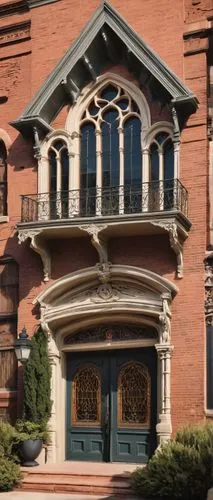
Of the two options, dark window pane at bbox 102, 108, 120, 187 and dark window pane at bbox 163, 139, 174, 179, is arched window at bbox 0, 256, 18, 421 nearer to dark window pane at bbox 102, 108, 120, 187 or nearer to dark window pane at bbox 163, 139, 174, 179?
dark window pane at bbox 102, 108, 120, 187

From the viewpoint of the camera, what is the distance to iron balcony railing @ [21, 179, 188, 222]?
16.6 metres

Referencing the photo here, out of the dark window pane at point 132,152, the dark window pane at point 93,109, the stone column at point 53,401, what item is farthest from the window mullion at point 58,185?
the stone column at point 53,401

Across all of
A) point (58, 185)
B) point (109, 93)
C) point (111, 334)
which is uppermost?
point (109, 93)

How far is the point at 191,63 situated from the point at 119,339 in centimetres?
633

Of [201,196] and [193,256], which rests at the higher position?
[201,196]

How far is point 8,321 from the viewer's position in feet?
61.9

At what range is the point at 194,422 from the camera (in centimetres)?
1600

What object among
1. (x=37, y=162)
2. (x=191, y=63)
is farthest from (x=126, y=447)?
(x=191, y=63)

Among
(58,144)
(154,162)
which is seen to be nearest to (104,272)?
(154,162)

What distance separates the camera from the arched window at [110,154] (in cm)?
1723

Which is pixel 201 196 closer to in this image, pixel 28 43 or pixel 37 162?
pixel 37 162

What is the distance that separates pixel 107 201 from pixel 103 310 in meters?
2.41

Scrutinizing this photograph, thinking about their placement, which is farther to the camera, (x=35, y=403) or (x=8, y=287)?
(x=8, y=287)

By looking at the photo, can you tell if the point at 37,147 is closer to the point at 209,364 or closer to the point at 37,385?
the point at 37,385
